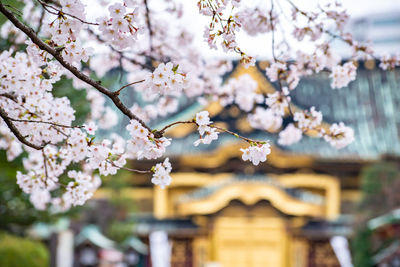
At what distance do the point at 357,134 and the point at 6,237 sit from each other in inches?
377

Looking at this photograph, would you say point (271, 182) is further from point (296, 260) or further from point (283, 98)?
point (283, 98)

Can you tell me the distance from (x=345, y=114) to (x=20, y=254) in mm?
10359

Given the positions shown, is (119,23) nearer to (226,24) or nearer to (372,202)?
(226,24)

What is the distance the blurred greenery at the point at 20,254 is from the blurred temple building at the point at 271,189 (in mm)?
3465

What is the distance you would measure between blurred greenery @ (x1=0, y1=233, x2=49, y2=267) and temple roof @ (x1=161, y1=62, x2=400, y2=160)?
18.4ft

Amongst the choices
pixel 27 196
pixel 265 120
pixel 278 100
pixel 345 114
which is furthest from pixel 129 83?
pixel 345 114

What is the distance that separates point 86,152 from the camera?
3025 millimetres

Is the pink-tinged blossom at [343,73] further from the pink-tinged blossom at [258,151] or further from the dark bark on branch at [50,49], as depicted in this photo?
the dark bark on branch at [50,49]

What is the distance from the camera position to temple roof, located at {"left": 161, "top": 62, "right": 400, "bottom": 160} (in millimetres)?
14219

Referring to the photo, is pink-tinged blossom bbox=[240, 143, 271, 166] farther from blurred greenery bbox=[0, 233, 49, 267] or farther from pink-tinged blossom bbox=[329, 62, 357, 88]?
blurred greenery bbox=[0, 233, 49, 267]

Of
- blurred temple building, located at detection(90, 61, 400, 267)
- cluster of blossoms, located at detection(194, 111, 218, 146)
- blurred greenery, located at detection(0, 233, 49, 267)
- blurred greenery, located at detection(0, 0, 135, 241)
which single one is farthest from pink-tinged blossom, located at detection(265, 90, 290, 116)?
blurred temple building, located at detection(90, 61, 400, 267)

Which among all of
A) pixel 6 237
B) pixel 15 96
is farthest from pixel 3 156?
pixel 6 237

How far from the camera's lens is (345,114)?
1627 centimetres

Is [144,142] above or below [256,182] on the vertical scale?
below
